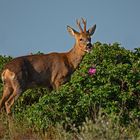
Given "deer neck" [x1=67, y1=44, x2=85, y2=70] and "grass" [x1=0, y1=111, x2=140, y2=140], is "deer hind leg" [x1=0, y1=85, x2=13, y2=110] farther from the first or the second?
"deer neck" [x1=67, y1=44, x2=85, y2=70]

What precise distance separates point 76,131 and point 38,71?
6.12 m

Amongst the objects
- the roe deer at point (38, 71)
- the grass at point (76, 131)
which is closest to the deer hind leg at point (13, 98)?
the roe deer at point (38, 71)

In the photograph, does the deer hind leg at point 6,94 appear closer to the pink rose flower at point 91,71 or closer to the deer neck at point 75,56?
the deer neck at point 75,56

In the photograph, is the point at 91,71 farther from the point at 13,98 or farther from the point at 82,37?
the point at 82,37

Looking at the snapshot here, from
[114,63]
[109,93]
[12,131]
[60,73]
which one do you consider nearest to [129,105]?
[109,93]

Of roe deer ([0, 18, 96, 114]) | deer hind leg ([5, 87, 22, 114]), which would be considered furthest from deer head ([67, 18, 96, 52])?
deer hind leg ([5, 87, 22, 114])

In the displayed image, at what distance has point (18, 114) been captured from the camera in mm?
13523

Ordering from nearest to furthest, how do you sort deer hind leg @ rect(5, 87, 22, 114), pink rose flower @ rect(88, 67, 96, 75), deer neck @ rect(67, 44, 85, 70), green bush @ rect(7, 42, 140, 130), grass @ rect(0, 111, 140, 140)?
grass @ rect(0, 111, 140, 140) < green bush @ rect(7, 42, 140, 130) < pink rose flower @ rect(88, 67, 96, 75) < deer hind leg @ rect(5, 87, 22, 114) < deer neck @ rect(67, 44, 85, 70)

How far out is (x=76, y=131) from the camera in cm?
1016

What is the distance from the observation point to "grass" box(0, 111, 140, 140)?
9250 mm

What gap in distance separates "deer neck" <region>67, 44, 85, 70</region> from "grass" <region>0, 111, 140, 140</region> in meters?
3.35

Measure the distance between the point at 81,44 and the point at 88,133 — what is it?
26.8ft

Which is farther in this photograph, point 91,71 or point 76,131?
point 91,71

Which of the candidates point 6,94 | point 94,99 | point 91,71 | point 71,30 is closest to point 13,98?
point 6,94
